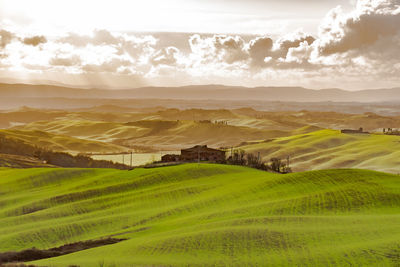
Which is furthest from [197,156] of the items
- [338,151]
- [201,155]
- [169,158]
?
[338,151]

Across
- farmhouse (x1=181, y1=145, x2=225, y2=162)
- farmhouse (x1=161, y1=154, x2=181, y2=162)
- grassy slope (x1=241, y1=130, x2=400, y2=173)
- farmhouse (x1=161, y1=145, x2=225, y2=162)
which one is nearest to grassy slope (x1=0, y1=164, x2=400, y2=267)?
farmhouse (x1=161, y1=154, x2=181, y2=162)

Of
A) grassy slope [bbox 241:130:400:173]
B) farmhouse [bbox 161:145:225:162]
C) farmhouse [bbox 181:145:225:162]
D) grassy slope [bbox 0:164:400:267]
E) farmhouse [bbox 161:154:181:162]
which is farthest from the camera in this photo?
grassy slope [bbox 241:130:400:173]

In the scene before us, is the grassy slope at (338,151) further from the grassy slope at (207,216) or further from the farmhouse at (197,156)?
the grassy slope at (207,216)

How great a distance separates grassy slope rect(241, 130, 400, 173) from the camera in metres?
119

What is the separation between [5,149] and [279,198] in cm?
12280

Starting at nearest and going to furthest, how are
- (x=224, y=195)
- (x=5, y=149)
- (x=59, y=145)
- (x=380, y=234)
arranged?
(x=380, y=234)
(x=224, y=195)
(x=5, y=149)
(x=59, y=145)

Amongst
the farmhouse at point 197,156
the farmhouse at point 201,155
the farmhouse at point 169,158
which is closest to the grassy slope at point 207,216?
the farmhouse at point 169,158

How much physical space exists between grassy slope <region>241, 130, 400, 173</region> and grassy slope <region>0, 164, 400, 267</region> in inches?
2145

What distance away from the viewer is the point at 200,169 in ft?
232

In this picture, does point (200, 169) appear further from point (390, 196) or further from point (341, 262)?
point (341, 262)

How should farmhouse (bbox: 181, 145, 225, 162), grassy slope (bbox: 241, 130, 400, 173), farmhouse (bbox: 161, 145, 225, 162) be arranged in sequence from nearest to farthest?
farmhouse (bbox: 161, 145, 225, 162) → farmhouse (bbox: 181, 145, 225, 162) → grassy slope (bbox: 241, 130, 400, 173)

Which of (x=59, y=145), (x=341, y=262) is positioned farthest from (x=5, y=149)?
(x=341, y=262)

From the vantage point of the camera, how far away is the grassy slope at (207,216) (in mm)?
26219

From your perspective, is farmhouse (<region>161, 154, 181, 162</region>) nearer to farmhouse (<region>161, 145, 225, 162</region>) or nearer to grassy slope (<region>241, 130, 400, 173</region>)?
farmhouse (<region>161, 145, 225, 162</region>)
